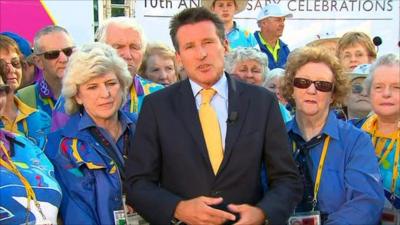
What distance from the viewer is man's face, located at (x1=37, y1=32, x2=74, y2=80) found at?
4105 millimetres

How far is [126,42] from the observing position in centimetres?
367

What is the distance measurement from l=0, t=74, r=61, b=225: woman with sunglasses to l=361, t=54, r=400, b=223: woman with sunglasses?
177 centimetres

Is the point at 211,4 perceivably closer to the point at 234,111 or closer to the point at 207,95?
the point at 207,95

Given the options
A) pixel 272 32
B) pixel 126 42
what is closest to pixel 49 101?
pixel 126 42

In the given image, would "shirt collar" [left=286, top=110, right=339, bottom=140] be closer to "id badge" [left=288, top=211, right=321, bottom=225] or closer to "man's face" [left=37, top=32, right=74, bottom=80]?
"id badge" [left=288, top=211, right=321, bottom=225]

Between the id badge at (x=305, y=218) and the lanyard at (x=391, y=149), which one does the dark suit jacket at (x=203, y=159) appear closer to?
the id badge at (x=305, y=218)

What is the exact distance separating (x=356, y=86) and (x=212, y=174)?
1.84 m

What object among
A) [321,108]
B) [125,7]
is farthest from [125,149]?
[125,7]

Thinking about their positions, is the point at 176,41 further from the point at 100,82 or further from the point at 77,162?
the point at 77,162

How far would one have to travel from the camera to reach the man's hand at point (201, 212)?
2266mm

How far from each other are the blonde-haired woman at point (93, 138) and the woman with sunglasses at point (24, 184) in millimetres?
105

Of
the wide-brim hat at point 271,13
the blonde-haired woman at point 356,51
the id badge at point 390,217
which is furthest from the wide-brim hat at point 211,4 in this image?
the id badge at point 390,217

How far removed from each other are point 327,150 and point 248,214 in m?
0.70

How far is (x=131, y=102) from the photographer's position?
11.4 feet
